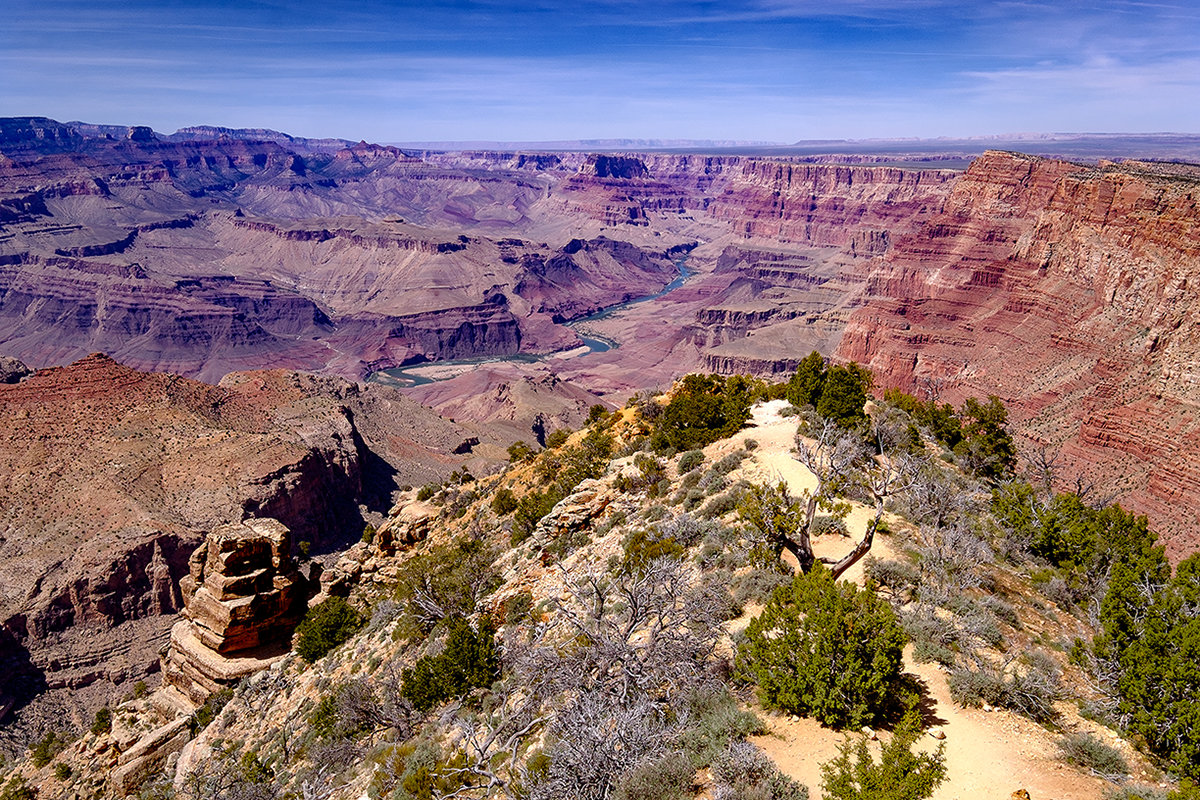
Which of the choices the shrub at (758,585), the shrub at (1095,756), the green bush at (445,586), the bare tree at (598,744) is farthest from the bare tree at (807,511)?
the green bush at (445,586)

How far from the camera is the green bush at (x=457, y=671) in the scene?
55.1 feet

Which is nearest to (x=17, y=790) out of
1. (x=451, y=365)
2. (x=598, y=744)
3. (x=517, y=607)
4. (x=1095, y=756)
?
(x=517, y=607)

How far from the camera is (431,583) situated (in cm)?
2291

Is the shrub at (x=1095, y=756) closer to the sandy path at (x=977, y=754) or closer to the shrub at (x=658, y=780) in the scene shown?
the sandy path at (x=977, y=754)

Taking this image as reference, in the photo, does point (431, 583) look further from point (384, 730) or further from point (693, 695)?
point (693, 695)

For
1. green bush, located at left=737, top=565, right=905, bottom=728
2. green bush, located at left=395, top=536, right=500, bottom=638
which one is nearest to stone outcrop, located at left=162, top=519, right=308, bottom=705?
green bush, located at left=395, top=536, right=500, bottom=638

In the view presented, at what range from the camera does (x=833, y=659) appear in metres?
11.8

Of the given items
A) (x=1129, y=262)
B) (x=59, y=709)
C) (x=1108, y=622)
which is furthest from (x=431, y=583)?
(x=1129, y=262)

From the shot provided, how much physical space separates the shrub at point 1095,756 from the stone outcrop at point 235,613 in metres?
29.6

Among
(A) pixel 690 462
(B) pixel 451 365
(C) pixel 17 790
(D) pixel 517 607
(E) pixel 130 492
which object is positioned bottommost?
(B) pixel 451 365

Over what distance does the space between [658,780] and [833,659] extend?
3.95m

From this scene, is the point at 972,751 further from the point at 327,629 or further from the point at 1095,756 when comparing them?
the point at 327,629

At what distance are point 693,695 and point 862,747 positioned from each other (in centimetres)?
322

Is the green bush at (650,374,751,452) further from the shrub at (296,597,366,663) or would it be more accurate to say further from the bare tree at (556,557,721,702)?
the shrub at (296,597,366,663)
